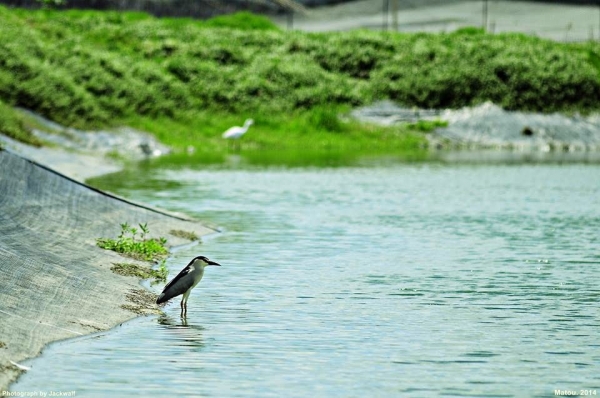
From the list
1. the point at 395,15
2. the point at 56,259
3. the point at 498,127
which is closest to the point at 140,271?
the point at 56,259

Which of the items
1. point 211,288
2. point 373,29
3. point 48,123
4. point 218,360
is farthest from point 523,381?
point 373,29

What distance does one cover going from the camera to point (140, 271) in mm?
19109

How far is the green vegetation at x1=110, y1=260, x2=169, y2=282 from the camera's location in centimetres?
1867

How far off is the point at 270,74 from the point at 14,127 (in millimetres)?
35974

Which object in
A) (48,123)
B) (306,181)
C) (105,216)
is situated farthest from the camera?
(48,123)

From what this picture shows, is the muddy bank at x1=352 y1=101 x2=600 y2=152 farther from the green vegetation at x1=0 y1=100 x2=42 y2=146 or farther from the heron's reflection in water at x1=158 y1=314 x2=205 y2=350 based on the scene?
the heron's reflection in water at x1=158 y1=314 x2=205 y2=350

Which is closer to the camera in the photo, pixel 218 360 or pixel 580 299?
pixel 218 360

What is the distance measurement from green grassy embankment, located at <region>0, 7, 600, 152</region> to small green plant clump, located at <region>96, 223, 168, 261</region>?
Answer: 116ft

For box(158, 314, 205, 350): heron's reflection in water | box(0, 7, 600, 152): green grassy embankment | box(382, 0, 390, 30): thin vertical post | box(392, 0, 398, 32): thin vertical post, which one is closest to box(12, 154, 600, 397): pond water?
box(158, 314, 205, 350): heron's reflection in water

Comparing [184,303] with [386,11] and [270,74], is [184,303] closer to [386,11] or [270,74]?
[270,74]

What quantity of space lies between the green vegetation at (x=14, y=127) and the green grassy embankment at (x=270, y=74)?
9.82 metres

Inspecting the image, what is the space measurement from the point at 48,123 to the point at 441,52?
35.7 meters

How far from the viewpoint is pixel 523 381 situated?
1233 cm

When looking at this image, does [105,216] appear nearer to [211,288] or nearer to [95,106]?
[211,288]
